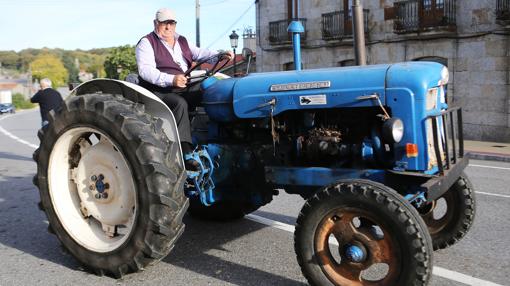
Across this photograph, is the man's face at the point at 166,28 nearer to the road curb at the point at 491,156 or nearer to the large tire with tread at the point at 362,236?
the large tire with tread at the point at 362,236

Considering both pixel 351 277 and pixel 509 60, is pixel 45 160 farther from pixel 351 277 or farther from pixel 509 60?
pixel 509 60

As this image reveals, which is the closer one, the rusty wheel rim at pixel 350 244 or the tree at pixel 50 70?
the rusty wheel rim at pixel 350 244

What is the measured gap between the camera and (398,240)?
312 centimetres

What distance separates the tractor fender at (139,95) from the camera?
3.99 metres

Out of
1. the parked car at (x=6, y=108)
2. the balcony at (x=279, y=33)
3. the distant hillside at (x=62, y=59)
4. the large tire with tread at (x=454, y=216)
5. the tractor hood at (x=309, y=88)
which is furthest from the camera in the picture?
the distant hillside at (x=62, y=59)

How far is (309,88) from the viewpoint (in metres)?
3.76

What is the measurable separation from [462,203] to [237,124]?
196cm

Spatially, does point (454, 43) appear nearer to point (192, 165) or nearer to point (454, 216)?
point (454, 216)

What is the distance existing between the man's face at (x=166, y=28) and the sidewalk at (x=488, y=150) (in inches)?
323

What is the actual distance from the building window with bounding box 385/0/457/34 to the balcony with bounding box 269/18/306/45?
486 cm

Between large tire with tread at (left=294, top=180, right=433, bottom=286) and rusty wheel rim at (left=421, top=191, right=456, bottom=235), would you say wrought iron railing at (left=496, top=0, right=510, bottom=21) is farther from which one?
large tire with tread at (left=294, top=180, right=433, bottom=286)

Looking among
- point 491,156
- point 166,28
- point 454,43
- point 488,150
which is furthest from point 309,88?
point 454,43

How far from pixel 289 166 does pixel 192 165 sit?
76 cm

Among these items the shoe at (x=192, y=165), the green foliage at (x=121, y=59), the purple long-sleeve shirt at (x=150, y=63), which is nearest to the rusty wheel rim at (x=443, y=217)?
the shoe at (x=192, y=165)
